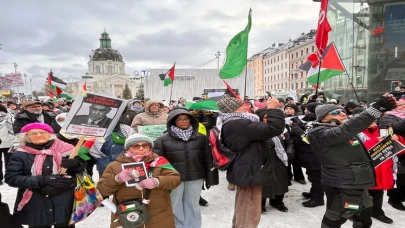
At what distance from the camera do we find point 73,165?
106 inches

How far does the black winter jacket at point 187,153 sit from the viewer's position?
3.22m

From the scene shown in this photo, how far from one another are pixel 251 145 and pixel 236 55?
79.1 inches

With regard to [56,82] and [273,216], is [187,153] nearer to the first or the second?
[273,216]

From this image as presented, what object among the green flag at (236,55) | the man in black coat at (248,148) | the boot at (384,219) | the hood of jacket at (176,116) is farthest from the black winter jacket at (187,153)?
the boot at (384,219)

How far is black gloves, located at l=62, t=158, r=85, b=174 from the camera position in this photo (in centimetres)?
266

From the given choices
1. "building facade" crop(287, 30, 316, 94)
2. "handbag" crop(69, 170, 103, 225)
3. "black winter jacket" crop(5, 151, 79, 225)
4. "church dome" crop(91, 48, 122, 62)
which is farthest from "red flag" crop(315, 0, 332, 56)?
"church dome" crop(91, 48, 122, 62)

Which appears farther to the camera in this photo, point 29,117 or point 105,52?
point 105,52

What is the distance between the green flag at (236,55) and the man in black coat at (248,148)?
151 cm

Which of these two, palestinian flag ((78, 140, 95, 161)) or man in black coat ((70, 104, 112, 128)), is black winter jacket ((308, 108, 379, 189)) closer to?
man in black coat ((70, 104, 112, 128))

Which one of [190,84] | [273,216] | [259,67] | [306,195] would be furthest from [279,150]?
[259,67]

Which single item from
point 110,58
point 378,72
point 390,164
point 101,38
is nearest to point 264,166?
point 390,164

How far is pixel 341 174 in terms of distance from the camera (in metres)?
2.64

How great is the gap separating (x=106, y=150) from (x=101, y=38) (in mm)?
128796

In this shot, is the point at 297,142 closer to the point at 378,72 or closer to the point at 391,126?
the point at 391,126
